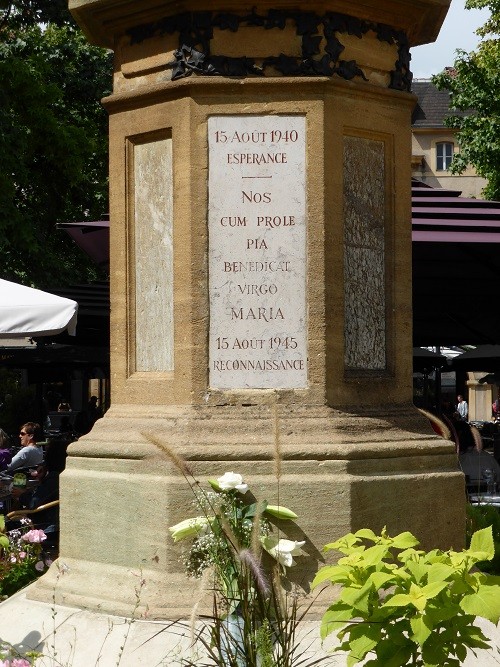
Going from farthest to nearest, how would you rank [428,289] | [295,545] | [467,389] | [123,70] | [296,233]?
[467,389] → [428,289] → [123,70] → [296,233] → [295,545]

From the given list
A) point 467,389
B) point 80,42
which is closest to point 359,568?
point 80,42

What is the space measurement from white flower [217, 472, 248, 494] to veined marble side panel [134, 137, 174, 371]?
35.3 inches

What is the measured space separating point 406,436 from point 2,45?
57.2ft

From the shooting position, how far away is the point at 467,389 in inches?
2172

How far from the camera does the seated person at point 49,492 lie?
30.8 ft

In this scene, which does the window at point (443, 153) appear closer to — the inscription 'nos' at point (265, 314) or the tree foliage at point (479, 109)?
the tree foliage at point (479, 109)

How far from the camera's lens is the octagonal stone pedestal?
5777 mm

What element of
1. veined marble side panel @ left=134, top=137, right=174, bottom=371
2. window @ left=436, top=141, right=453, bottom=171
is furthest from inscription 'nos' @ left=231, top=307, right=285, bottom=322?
window @ left=436, top=141, right=453, bottom=171

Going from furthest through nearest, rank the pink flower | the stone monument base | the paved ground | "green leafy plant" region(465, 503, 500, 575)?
the pink flower < "green leafy plant" region(465, 503, 500, 575) < the stone monument base < the paved ground

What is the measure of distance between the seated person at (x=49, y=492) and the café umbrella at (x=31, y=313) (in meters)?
1.67

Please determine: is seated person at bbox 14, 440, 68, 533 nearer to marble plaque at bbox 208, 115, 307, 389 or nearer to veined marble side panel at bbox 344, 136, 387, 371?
marble plaque at bbox 208, 115, 307, 389

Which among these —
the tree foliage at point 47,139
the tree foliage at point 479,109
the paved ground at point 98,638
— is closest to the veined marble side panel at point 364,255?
the paved ground at point 98,638

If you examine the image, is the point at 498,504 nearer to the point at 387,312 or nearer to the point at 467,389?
the point at 387,312

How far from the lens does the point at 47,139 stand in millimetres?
22125
